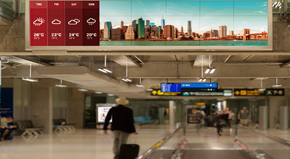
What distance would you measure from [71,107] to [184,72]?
19.8m

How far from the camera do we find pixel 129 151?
29.9 feet

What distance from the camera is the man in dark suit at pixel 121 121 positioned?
367 inches

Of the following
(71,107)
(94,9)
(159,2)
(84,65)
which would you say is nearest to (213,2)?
(159,2)

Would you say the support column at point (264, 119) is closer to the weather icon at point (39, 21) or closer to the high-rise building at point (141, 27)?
the high-rise building at point (141, 27)

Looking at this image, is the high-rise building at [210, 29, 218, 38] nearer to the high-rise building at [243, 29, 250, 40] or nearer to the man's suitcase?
the high-rise building at [243, 29, 250, 40]

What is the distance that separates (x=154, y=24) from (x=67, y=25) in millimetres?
1653

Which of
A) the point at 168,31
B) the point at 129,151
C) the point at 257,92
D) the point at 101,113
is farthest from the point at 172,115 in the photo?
the point at 168,31

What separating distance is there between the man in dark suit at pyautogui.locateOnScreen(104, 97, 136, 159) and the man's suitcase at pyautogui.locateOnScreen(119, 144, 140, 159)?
0.98 ft

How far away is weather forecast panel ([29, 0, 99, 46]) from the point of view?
806 cm

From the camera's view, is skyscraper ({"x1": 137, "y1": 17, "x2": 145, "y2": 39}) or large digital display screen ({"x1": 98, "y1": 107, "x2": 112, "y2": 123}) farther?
large digital display screen ({"x1": 98, "y1": 107, "x2": 112, "y2": 123})

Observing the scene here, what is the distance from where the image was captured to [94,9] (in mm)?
8133

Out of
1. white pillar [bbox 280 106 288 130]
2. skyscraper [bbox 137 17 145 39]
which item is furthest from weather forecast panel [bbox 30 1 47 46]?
white pillar [bbox 280 106 288 130]

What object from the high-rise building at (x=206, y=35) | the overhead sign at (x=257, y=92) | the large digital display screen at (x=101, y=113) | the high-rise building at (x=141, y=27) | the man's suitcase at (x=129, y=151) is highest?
the high-rise building at (x=141, y=27)

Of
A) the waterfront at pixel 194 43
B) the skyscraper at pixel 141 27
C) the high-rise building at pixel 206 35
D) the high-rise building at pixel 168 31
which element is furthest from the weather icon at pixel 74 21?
the high-rise building at pixel 206 35
